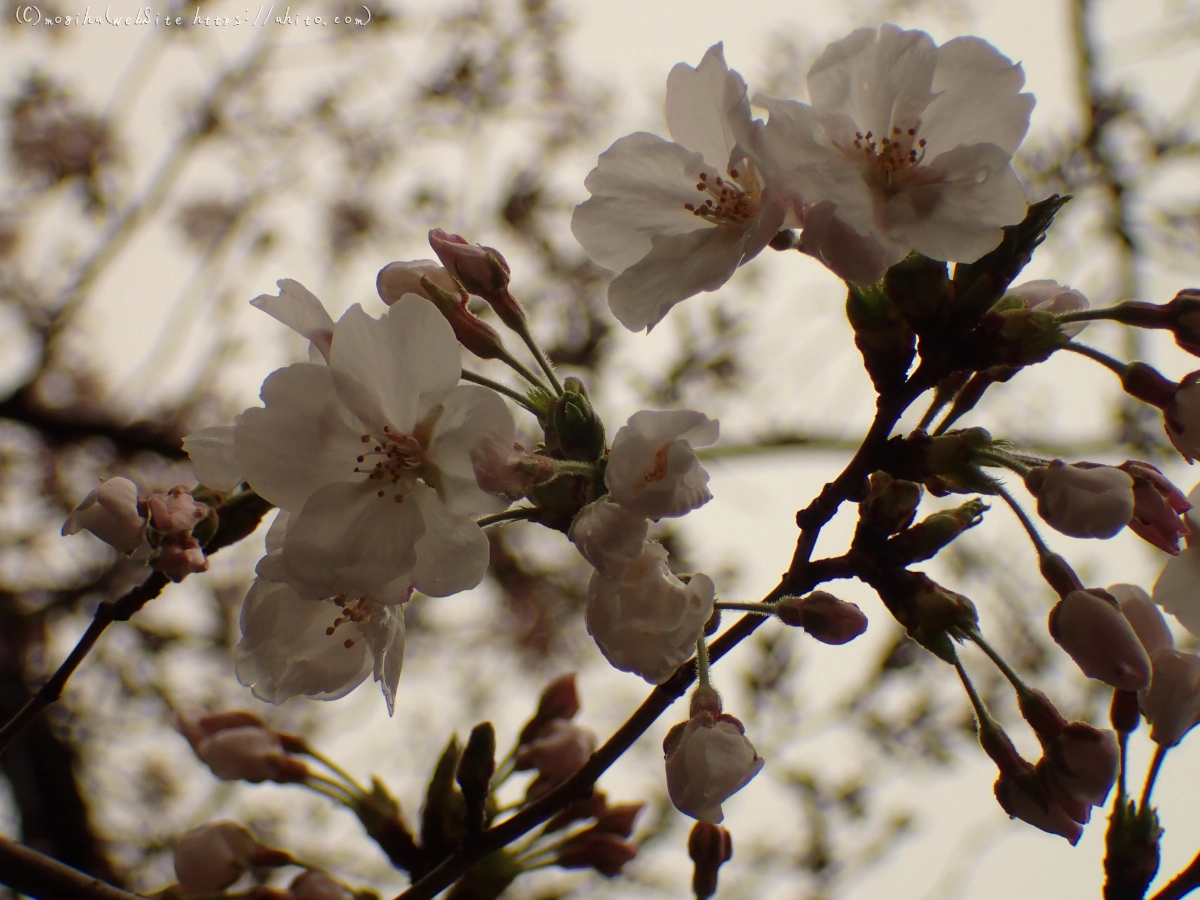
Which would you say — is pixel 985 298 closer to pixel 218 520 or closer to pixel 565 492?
pixel 565 492

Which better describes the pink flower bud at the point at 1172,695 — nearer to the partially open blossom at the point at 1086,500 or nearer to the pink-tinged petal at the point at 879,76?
the partially open blossom at the point at 1086,500

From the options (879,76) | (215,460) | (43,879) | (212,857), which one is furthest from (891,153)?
(212,857)

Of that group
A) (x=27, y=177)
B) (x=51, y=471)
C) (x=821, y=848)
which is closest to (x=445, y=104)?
(x=27, y=177)

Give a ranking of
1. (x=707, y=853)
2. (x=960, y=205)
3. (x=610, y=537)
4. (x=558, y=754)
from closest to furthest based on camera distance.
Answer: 1. (x=610, y=537)
2. (x=960, y=205)
3. (x=707, y=853)
4. (x=558, y=754)

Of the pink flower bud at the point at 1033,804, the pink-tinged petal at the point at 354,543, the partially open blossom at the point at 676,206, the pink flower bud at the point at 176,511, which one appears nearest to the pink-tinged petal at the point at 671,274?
the partially open blossom at the point at 676,206

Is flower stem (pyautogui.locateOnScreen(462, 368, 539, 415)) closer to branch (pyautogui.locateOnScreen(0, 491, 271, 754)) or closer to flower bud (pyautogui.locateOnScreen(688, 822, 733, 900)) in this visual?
branch (pyautogui.locateOnScreen(0, 491, 271, 754))

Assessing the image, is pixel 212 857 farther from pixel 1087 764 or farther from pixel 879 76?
pixel 879 76
